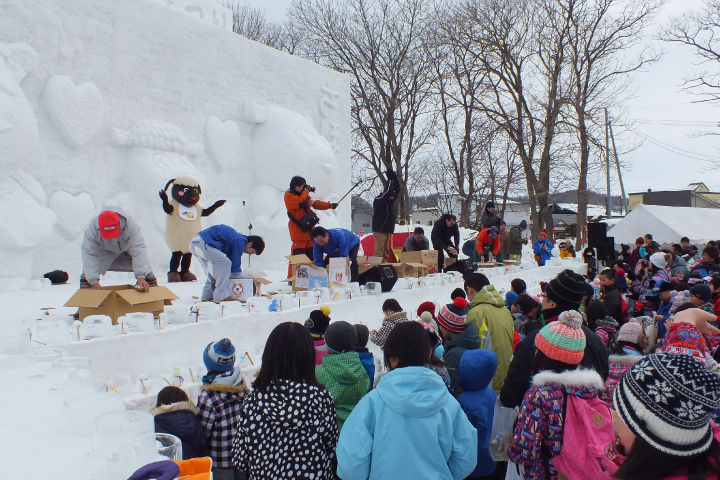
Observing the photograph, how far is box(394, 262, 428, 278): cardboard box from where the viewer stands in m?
8.45

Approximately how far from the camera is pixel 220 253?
5859 millimetres

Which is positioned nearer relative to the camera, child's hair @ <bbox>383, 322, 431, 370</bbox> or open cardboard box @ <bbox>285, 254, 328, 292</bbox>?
child's hair @ <bbox>383, 322, 431, 370</bbox>

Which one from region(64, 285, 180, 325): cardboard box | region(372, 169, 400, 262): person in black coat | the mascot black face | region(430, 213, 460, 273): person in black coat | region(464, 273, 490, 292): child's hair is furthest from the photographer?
region(430, 213, 460, 273): person in black coat

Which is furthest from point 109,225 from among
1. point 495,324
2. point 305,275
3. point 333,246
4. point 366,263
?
point 366,263

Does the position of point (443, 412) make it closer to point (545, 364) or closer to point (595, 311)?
point (545, 364)

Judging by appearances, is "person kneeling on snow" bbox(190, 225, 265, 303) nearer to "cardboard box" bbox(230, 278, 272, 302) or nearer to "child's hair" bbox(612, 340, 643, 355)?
"cardboard box" bbox(230, 278, 272, 302)

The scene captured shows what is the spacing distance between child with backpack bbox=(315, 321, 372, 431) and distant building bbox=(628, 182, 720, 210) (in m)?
42.5

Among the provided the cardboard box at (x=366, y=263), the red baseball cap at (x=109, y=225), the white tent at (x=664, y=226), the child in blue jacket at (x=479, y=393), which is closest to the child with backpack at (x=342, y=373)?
the child in blue jacket at (x=479, y=393)

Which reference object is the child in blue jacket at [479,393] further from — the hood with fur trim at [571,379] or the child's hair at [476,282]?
the child's hair at [476,282]

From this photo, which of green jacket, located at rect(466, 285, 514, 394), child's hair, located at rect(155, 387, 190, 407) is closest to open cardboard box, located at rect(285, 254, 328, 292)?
green jacket, located at rect(466, 285, 514, 394)

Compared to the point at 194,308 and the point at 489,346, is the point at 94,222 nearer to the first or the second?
the point at 194,308

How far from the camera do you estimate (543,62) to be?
20453mm

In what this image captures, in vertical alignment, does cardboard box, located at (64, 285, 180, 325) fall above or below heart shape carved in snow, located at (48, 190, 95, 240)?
below

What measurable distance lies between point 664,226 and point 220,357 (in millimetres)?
14174
